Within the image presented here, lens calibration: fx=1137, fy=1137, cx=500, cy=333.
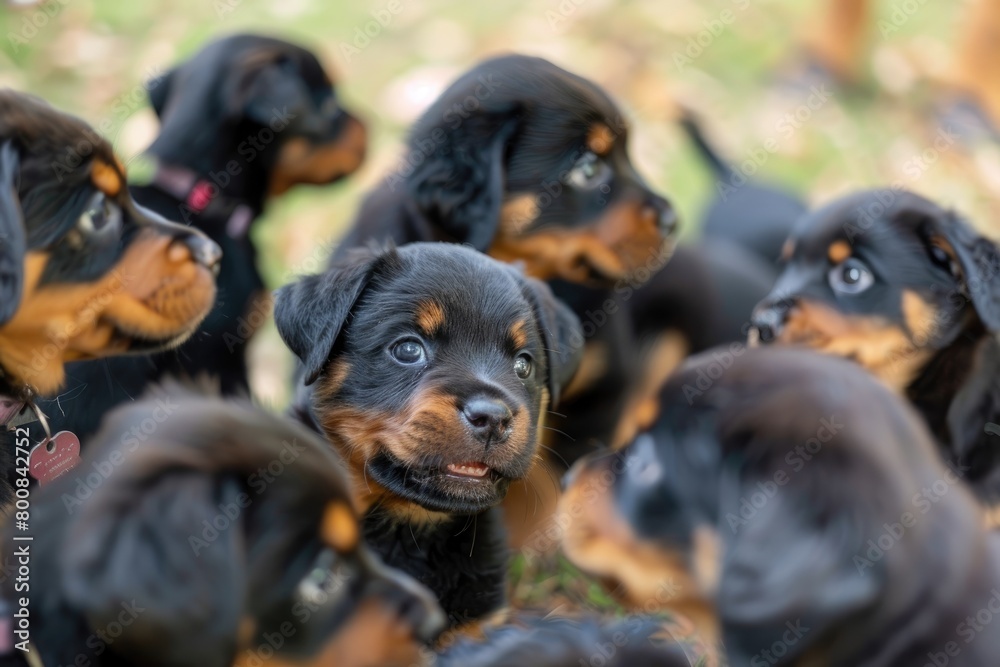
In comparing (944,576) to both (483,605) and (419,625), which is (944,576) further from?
(483,605)

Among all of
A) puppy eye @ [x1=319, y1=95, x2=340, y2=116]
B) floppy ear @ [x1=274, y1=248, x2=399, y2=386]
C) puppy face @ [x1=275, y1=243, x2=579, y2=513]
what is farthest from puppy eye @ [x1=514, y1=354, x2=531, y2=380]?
puppy eye @ [x1=319, y1=95, x2=340, y2=116]

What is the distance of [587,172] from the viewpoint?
4141 mm

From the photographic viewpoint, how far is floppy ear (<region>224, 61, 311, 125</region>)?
4.23 m

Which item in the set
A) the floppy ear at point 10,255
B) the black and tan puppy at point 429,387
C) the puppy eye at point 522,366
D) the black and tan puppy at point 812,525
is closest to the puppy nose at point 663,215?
the black and tan puppy at point 429,387

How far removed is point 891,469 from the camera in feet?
7.49

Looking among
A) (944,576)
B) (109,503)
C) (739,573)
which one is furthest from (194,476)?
(944,576)

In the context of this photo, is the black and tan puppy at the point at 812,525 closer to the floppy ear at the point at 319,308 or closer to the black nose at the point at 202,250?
the floppy ear at the point at 319,308

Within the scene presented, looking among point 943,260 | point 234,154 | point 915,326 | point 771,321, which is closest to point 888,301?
point 915,326

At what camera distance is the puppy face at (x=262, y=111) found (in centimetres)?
421

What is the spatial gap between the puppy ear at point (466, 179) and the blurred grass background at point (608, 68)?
2.12m

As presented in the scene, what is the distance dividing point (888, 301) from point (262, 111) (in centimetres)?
235

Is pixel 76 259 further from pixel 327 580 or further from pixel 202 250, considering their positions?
pixel 327 580

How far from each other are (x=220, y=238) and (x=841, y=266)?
2.25 m

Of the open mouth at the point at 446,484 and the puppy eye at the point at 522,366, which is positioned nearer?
the open mouth at the point at 446,484
